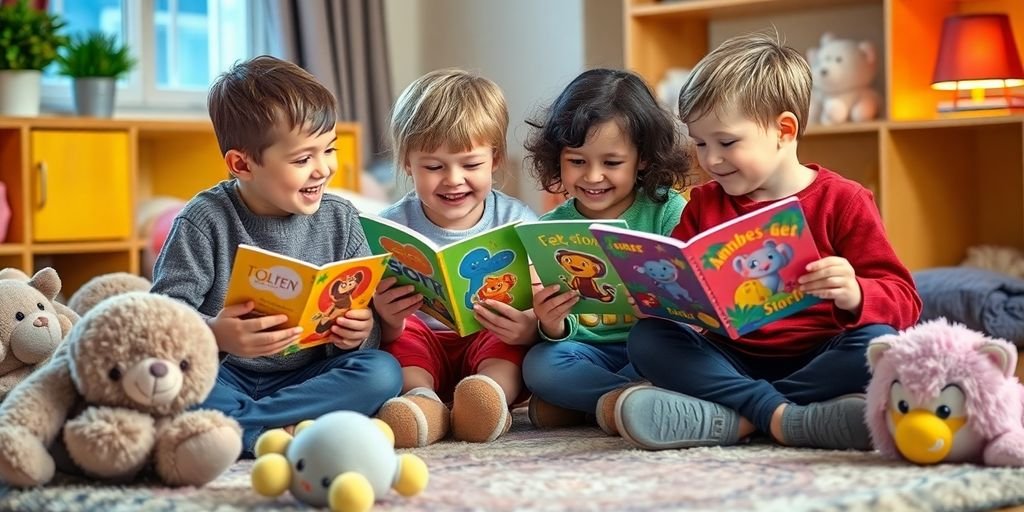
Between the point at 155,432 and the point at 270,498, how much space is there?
0.15 m

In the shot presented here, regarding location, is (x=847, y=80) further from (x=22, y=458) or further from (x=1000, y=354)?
(x=22, y=458)

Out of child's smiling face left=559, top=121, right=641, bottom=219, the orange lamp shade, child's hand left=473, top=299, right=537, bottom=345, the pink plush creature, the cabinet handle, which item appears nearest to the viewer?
the pink plush creature

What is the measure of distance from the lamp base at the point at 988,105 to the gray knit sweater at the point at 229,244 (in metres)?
1.73

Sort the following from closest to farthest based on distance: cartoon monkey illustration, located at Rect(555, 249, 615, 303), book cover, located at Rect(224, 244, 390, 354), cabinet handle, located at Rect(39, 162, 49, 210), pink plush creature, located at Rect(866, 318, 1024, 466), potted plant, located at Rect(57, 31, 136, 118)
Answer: pink plush creature, located at Rect(866, 318, 1024, 466), book cover, located at Rect(224, 244, 390, 354), cartoon monkey illustration, located at Rect(555, 249, 615, 303), cabinet handle, located at Rect(39, 162, 49, 210), potted plant, located at Rect(57, 31, 136, 118)

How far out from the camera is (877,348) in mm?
1327

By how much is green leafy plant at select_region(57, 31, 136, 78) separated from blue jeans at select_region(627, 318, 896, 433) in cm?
209

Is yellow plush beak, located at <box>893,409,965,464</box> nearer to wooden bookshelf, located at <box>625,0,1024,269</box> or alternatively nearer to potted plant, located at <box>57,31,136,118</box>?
wooden bookshelf, located at <box>625,0,1024,269</box>

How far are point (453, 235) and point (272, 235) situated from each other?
28cm

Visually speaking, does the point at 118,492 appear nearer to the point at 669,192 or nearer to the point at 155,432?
the point at 155,432

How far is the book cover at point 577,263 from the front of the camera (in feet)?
4.74

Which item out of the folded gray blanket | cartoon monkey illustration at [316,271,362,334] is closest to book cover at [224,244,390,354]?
cartoon monkey illustration at [316,271,362,334]

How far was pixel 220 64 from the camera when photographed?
3805 mm

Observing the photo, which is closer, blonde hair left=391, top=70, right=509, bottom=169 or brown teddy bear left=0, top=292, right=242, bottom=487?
brown teddy bear left=0, top=292, right=242, bottom=487

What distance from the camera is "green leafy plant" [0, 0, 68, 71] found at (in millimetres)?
3012
